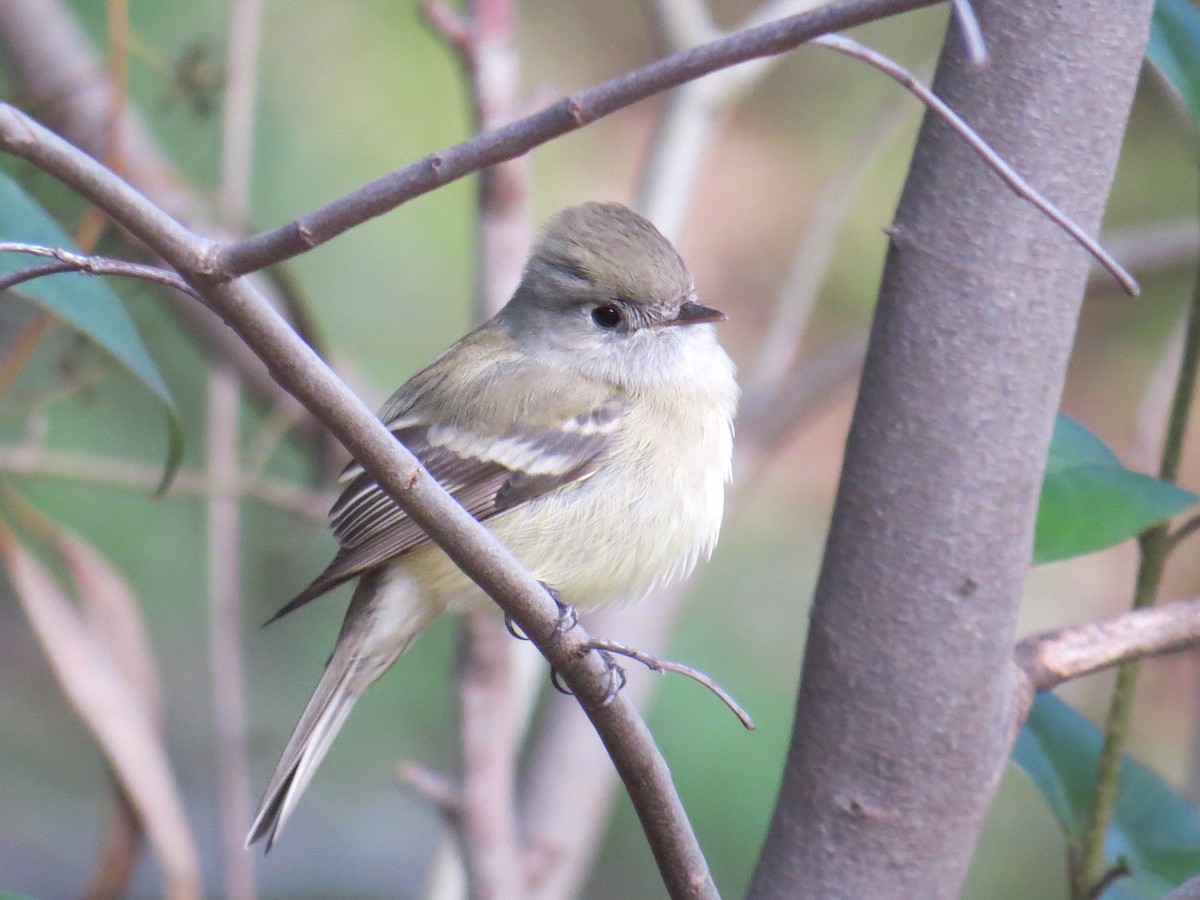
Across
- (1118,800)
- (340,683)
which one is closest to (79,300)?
(340,683)

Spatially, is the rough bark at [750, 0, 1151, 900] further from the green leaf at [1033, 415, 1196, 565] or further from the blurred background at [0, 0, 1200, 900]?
the blurred background at [0, 0, 1200, 900]

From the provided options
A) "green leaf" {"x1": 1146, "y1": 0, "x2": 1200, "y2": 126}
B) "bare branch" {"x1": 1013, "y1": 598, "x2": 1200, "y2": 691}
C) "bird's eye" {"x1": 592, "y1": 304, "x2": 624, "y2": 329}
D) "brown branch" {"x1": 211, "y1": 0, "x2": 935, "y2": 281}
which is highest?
"green leaf" {"x1": 1146, "y1": 0, "x2": 1200, "y2": 126}

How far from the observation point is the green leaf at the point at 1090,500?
1.71 metres

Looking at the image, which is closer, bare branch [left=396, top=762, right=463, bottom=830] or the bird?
the bird

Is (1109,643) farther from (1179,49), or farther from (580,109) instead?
(580,109)

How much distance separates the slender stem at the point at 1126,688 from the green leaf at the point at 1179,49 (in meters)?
0.30

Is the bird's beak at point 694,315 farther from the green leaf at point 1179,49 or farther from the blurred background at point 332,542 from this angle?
the blurred background at point 332,542

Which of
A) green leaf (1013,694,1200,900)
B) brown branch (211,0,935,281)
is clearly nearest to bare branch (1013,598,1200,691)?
green leaf (1013,694,1200,900)

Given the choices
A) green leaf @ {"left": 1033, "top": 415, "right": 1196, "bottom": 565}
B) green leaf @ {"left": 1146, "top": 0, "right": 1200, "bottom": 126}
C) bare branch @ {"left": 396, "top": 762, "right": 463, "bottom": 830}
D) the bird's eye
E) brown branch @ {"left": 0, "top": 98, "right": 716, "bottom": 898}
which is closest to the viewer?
brown branch @ {"left": 0, "top": 98, "right": 716, "bottom": 898}

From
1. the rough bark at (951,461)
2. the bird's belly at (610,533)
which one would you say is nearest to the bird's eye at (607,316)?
the bird's belly at (610,533)

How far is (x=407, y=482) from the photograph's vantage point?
1076mm

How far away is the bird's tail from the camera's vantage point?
79.0 inches

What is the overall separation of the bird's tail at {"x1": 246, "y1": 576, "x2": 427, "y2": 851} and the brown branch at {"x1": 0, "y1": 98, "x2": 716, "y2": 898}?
805 millimetres

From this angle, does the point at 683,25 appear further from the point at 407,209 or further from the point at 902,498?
the point at 902,498
